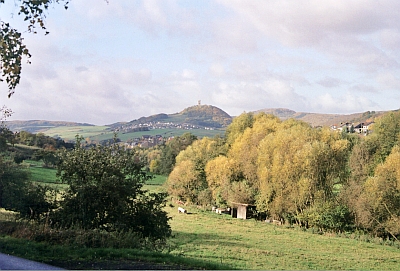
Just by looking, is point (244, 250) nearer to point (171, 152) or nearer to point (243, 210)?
point (243, 210)

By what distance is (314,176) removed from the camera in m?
53.3

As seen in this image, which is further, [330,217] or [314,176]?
[314,176]

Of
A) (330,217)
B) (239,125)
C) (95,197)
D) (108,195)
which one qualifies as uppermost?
(239,125)

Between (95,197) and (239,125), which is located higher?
(239,125)

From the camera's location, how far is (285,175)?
54250 mm

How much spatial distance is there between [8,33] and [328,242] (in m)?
37.9

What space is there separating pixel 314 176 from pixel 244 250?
2699cm

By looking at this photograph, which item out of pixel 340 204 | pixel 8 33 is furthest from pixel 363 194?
pixel 8 33

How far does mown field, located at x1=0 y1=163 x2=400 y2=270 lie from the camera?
12438mm

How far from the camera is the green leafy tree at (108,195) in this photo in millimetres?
18500

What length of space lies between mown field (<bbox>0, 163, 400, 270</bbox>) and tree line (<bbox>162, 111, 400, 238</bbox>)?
9.73 ft

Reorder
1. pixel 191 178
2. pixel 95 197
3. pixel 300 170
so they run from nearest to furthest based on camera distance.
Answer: pixel 95 197 < pixel 300 170 < pixel 191 178

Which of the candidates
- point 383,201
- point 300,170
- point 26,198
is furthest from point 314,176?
point 26,198

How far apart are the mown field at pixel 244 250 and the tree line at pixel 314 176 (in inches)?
117
